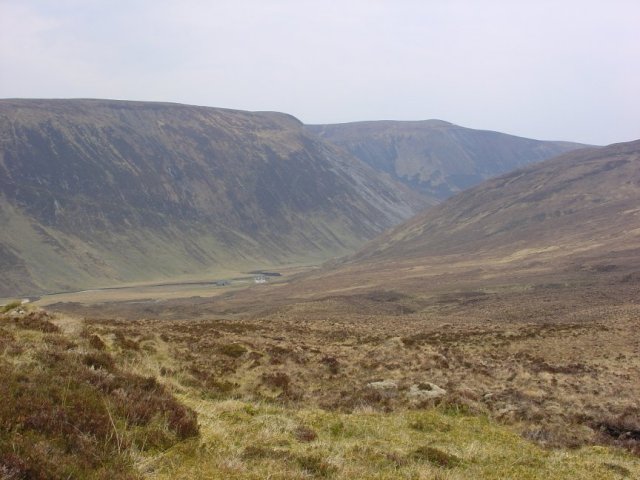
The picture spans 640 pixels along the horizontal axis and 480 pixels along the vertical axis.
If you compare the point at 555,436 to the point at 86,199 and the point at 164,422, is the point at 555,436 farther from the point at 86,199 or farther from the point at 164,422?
the point at 86,199

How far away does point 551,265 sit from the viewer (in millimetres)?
87812

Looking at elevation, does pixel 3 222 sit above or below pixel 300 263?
above

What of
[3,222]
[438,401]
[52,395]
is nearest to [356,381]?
[438,401]

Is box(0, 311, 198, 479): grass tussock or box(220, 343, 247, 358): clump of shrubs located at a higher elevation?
box(0, 311, 198, 479): grass tussock

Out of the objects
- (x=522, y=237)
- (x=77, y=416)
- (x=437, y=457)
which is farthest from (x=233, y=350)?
(x=522, y=237)

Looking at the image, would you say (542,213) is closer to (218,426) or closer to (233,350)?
(233,350)

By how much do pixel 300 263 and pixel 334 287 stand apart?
92.1 metres

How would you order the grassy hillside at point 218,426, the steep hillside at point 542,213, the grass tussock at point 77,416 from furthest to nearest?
the steep hillside at point 542,213 < the grassy hillside at point 218,426 < the grass tussock at point 77,416

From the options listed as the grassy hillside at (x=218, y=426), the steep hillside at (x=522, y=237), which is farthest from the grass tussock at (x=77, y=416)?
the steep hillside at (x=522, y=237)

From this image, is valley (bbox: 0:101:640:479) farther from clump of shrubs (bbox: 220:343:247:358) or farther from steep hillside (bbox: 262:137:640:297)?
steep hillside (bbox: 262:137:640:297)

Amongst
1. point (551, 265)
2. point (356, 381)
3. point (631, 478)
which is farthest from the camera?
point (551, 265)

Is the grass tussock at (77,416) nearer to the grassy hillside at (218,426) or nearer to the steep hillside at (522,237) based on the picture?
the grassy hillside at (218,426)

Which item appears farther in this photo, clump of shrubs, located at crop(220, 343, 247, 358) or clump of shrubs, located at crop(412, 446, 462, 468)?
clump of shrubs, located at crop(220, 343, 247, 358)

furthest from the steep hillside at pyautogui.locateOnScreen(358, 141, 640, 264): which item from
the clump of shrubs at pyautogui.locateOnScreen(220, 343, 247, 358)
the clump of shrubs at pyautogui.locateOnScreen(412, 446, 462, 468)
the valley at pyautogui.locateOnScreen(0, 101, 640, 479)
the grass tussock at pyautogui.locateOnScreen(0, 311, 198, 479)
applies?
the grass tussock at pyautogui.locateOnScreen(0, 311, 198, 479)
